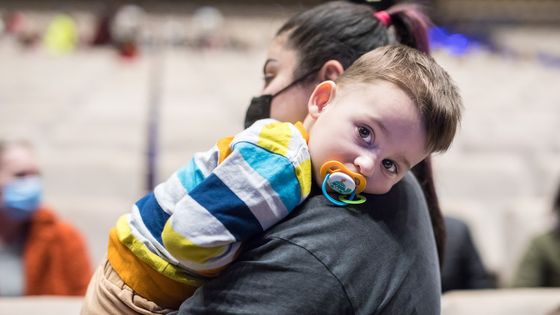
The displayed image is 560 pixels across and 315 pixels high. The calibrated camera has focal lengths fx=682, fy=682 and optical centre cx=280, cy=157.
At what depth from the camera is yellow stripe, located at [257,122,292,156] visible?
898mm

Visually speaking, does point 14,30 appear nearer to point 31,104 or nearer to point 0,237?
point 31,104

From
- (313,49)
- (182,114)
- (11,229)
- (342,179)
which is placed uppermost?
(313,49)

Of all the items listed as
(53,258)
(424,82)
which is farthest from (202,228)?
(53,258)

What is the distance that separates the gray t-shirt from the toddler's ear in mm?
151

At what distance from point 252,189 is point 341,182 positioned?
12 centimetres

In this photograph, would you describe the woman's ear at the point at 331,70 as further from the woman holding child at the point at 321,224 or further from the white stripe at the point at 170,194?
the white stripe at the point at 170,194

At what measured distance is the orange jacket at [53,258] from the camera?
2.08 metres

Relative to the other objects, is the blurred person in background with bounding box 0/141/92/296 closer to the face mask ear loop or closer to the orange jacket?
the orange jacket

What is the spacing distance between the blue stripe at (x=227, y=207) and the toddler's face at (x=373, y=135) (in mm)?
132

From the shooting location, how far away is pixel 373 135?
921 millimetres

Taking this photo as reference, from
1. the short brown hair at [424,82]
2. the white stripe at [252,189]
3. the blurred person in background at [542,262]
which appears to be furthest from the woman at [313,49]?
the blurred person in background at [542,262]

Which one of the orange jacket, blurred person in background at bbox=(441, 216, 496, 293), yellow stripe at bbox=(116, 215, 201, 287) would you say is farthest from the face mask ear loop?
blurred person in background at bbox=(441, 216, 496, 293)

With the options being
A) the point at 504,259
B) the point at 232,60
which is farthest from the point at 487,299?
the point at 232,60

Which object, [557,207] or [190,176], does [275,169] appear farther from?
[557,207]
